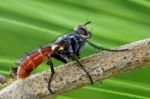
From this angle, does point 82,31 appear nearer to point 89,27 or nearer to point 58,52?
point 58,52

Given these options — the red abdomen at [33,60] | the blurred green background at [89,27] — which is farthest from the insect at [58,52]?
the blurred green background at [89,27]

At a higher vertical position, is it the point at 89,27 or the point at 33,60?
the point at 89,27

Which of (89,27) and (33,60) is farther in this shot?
(89,27)

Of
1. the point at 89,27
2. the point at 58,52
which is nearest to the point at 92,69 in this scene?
the point at 58,52

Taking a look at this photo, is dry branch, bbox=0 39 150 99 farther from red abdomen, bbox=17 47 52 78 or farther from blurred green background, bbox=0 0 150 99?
blurred green background, bbox=0 0 150 99

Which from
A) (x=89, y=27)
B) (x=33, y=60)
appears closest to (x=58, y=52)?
(x=33, y=60)

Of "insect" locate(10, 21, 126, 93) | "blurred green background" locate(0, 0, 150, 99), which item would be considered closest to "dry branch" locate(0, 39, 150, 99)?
"insect" locate(10, 21, 126, 93)
